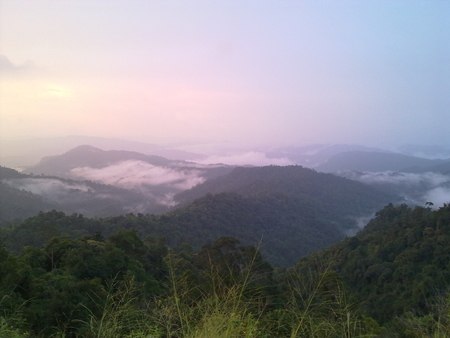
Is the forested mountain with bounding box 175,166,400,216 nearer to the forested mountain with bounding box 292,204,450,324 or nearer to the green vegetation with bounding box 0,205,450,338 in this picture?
the forested mountain with bounding box 292,204,450,324

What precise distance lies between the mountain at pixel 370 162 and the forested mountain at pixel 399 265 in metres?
A: 130

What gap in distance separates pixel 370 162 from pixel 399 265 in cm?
15505

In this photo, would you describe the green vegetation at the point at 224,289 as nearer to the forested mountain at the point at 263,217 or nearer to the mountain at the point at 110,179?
the forested mountain at the point at 263,217

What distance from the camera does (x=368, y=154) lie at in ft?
561

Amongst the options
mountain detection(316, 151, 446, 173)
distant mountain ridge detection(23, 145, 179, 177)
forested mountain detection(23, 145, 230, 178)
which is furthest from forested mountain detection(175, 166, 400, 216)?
mountain detection(316, 151, 446, 173)

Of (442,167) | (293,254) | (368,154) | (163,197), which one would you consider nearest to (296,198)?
(293,254)

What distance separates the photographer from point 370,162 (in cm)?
16038

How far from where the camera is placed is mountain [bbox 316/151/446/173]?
6033 inches

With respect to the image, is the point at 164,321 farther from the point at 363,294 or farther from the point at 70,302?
the point at 363,294

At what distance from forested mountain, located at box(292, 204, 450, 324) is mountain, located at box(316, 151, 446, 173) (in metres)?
130

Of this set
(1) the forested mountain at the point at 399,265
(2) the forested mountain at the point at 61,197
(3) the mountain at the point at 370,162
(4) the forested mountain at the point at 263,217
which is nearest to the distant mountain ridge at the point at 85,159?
(2) the forested mountain at the point at 61,197

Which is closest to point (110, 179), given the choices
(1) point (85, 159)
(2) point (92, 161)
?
(2) point (92, 161)

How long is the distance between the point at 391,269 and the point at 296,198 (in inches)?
1791

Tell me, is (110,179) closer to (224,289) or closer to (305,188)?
(305,188)
